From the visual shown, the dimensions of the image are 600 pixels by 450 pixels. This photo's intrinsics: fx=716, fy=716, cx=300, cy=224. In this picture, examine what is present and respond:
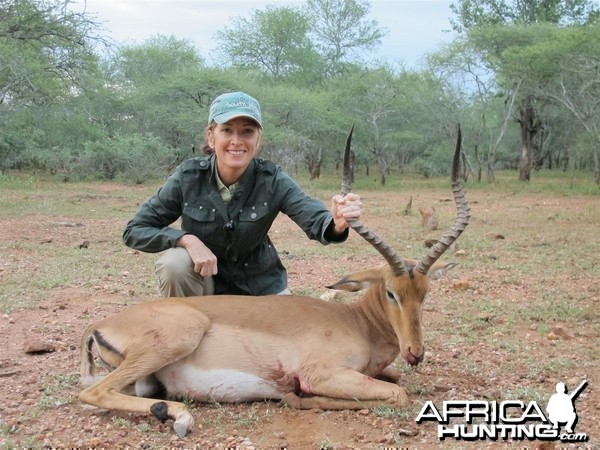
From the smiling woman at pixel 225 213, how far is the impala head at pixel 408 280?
404mm

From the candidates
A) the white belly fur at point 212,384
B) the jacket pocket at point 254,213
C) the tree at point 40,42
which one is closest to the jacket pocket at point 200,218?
the jacket pocket at point 254,213

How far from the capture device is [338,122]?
31.3 meters

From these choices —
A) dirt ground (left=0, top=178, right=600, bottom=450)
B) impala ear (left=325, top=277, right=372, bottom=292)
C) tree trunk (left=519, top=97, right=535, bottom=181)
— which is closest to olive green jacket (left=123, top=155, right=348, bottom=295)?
impala ear (left=325, top=277, right=372, bottom=292)

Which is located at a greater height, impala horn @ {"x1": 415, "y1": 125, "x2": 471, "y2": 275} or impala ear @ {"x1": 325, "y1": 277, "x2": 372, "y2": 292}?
impala horn @ {"x1": 415, "y1": 125, "x2": 471, "y2": 275}

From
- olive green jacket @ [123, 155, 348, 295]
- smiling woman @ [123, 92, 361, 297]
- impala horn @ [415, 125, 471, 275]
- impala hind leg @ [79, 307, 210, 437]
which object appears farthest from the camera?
olive green jacket @ [123, 155, 348, 295]

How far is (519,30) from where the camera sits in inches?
1144

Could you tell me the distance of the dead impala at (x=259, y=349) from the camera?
415cm

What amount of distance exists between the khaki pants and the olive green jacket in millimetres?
104

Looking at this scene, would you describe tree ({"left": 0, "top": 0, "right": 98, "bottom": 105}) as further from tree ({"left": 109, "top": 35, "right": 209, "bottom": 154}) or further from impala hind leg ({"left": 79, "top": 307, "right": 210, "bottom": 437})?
impala hind leg ({"left": 79, "top": 307, "right": 210, "bottom": 437})

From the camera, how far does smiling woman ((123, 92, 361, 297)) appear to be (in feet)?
15.9

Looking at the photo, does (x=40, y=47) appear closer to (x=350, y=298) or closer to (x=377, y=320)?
(x=350, y=298)

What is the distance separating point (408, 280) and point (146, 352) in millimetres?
1637

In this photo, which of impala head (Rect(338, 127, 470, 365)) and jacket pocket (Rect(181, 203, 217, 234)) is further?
jacket pocket (Rect(181, 203, 217, 234))

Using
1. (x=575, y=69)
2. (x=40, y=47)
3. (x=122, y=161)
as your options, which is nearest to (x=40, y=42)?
(x=40, y=47)
